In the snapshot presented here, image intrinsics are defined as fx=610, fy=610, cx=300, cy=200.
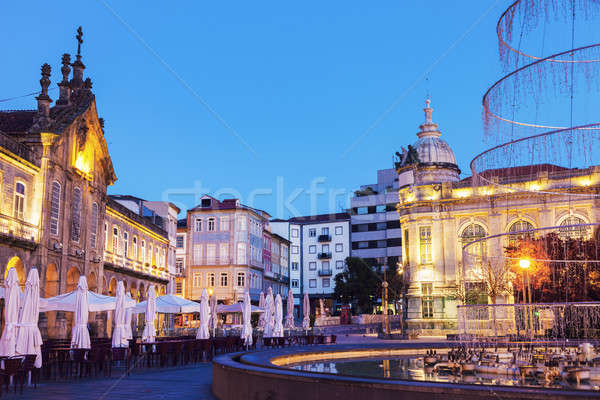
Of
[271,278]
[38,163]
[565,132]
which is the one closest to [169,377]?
[565,132]

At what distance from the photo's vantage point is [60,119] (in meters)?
33.6

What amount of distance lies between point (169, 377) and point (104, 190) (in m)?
25.0

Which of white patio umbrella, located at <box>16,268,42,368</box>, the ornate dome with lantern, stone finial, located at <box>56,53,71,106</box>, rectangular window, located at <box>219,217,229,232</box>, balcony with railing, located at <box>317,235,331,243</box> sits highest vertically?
the ornate dome with lantern

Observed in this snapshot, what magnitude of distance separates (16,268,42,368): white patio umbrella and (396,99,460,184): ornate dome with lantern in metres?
53.0

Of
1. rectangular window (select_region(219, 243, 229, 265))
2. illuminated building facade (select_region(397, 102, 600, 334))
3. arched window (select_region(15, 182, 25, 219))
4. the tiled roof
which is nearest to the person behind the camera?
arched window (select_region(15, 182, 25, 219))

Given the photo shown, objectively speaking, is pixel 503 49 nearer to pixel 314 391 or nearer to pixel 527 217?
pixel 314 391

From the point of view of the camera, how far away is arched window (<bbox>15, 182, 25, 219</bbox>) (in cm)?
2847

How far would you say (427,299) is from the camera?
59.6 meters

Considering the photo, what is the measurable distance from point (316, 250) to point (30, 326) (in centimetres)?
8335

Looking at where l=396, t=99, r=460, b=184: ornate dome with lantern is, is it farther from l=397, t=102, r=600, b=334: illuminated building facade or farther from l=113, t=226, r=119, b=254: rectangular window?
l=113, t=226, r=119, b=254: rectangular window

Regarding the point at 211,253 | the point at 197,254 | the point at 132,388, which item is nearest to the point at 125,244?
the point at 211,253

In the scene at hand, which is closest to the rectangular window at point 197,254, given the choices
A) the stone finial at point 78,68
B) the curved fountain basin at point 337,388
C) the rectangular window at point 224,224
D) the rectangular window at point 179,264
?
the rectangular window at point 179,264

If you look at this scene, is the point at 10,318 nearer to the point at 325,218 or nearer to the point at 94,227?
the point at 94,227

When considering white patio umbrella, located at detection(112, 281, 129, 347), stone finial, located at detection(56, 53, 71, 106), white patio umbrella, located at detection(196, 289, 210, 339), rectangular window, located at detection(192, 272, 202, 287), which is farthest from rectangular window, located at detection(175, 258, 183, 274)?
white patio umbrella, located at detection(112, 281, 129, 347)
